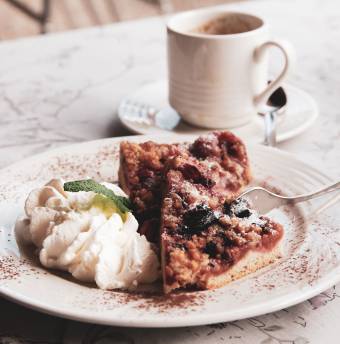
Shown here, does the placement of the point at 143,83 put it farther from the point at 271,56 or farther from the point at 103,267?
the point at 103,267

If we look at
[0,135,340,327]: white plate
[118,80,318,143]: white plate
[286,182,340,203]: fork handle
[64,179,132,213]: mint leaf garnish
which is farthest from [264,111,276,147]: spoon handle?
[64,179,132,213]: mint leaf garnish

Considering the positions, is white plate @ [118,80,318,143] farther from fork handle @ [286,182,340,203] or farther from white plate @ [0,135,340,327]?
fork handle @ [286,182,340,203]

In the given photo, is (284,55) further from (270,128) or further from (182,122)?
(182,122)

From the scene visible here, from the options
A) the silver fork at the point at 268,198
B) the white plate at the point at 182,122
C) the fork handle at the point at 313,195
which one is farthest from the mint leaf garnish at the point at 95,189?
the white plate at the point at 182,122

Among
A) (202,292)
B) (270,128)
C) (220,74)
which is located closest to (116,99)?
(220,74)

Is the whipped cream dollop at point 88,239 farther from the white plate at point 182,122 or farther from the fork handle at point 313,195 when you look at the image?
the white plate at point 182,122
